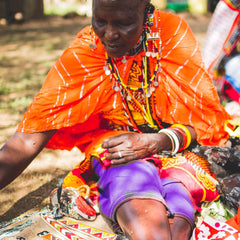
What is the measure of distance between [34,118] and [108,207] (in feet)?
2.46

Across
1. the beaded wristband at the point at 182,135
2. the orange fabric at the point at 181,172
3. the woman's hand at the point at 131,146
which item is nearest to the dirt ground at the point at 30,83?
the orange fabric at the point at 181,172

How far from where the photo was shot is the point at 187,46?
2385mm

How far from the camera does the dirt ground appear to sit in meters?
2.72

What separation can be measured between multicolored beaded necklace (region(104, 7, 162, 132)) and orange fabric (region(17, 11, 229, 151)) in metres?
0.04

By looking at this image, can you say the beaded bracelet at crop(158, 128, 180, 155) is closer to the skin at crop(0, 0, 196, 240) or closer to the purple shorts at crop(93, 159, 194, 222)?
the skin at crop(0, 0, 196, 240)

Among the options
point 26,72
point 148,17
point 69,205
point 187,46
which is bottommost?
point 26,72

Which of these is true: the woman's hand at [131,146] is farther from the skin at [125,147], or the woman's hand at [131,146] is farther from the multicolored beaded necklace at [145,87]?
the multicolored beaded necklace at [145,87]

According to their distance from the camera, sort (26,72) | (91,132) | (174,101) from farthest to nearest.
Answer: (26,72) < (91,132) < (174,101)

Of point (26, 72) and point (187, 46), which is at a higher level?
point (187, 46)

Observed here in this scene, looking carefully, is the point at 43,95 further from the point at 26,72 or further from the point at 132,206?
the point at 26,72

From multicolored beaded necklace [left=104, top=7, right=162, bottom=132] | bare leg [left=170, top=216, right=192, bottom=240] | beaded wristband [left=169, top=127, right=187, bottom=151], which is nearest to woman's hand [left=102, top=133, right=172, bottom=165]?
beaded wristband [left=169, top=127, right=187, bottom=151]

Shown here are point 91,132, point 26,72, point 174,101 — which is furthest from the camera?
point 26,72

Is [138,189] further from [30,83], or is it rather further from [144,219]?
[30,83]

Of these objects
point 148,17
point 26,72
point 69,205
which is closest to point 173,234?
point 69,205
